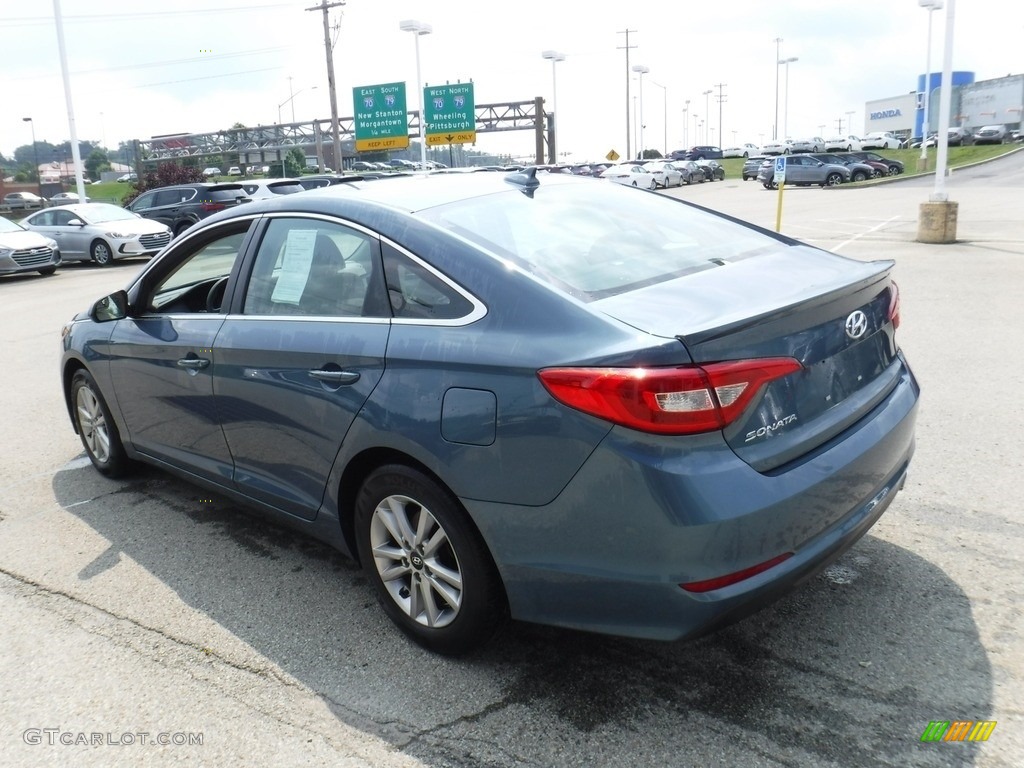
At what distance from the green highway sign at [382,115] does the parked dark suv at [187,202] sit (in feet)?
81.1

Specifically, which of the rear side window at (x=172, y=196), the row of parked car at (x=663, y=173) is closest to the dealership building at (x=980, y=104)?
the row of parked car at (x=663, y=173)

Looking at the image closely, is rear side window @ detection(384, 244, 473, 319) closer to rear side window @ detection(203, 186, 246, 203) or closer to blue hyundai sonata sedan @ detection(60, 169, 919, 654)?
blue hyundai sonata sedan @ detection(60, 169, 919, 654)

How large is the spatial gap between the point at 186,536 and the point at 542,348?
263 centimetres

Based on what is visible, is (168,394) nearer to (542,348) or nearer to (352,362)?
(352,362)

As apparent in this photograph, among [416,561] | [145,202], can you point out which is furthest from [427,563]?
[145,202]

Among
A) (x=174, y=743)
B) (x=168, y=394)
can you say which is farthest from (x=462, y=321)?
(x=168, y=394)

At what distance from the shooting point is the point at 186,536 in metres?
4.43

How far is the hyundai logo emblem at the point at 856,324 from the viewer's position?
9.61 ft

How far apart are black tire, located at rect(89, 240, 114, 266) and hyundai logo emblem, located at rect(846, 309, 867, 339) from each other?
20.3 m

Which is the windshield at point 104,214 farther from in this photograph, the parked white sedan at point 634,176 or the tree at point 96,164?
the tree at point 96,164

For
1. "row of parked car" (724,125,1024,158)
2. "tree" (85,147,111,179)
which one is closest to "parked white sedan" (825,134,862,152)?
"row of parked car" (724,125,1024,158)

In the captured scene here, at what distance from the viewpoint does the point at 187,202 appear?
75.8 ft

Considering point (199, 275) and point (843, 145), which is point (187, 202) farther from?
point (843, 145)

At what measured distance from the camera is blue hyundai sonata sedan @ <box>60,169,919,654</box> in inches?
97.7
